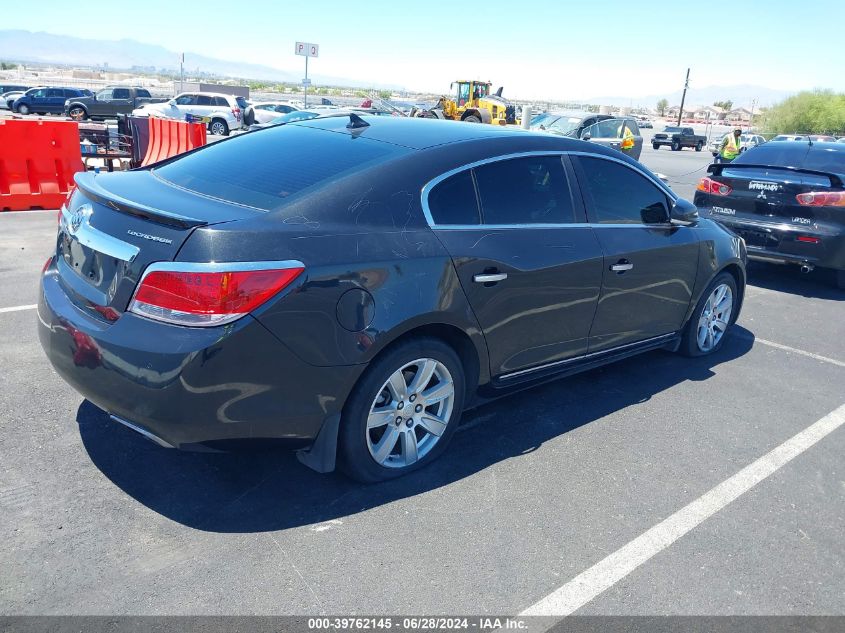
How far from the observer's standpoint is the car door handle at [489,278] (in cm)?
358

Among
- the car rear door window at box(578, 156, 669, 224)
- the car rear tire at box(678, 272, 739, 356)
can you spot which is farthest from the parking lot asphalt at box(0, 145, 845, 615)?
the car rear door window at box(578, 156, 669, 224)

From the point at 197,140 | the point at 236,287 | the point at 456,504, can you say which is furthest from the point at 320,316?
the point at 197,140

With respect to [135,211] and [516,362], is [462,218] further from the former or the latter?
[135,211]

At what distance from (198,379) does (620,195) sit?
298 cm

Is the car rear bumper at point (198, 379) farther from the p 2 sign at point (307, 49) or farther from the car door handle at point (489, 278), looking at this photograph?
the p 2 sign at point (307, 49)

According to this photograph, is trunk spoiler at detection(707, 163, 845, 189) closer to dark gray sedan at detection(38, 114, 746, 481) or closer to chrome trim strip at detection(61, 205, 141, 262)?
dark gray sedan at detection(38, 114, 746, 481)

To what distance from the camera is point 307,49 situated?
107ft

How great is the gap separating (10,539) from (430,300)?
1999mm

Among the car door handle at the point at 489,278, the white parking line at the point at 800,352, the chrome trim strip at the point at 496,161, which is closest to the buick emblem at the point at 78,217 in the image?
the chrome trim strip at the point at 496,161

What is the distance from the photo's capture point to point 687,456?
4066 mm

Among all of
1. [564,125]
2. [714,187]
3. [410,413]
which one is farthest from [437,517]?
[564,125]

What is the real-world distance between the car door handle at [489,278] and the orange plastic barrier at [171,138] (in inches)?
331

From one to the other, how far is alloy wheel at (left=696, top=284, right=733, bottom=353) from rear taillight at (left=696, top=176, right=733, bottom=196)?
300 centimetres

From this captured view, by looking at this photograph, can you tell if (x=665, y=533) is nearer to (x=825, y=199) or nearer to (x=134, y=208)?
(x=134, y=208)
